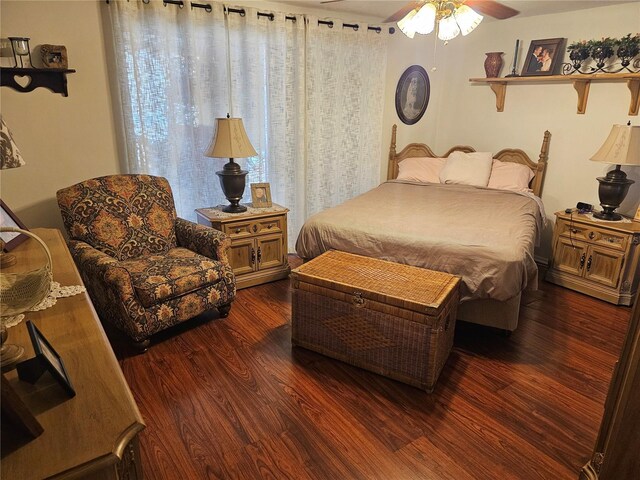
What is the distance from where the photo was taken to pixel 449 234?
265 centimetres

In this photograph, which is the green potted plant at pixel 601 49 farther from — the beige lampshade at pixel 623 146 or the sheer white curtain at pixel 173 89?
the sheer white curtain at pixel 173 89

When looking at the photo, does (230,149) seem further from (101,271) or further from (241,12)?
(101,271)

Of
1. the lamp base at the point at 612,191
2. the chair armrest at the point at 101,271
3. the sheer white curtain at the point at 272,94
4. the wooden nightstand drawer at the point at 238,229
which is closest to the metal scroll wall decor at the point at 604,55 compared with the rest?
the lamp base at the point at 612,191

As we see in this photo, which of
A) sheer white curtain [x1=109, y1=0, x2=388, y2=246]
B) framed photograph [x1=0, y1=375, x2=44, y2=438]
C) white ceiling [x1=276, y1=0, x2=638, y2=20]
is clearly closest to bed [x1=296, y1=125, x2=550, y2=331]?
sheer white curtain [x1=109, y1=0, x2=388, y2=246]

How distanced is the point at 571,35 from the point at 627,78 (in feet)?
2.25

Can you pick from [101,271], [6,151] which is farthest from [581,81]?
[6,151]

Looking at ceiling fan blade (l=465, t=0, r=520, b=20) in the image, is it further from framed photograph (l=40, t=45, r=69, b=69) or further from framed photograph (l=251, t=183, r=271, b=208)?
framed photograph (l=40, t=45, r=69, b=69)

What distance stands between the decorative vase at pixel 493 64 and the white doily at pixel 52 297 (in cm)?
407

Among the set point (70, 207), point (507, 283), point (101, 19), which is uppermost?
point (101, 19)

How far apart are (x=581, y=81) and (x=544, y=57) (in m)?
0.43

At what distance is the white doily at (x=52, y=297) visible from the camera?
130cm

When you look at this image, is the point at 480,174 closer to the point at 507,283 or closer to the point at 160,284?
the point at 507,283

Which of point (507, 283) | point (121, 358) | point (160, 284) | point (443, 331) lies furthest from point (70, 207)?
point (507, 283)

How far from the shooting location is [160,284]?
2453mm
